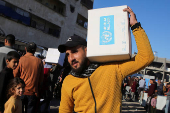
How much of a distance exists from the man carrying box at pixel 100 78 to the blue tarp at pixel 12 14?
15341 mm

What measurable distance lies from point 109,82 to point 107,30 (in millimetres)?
531

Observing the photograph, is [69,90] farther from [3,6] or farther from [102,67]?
[3,6]

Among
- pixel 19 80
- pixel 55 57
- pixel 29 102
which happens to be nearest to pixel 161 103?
pixel 55 57

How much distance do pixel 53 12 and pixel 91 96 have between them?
20003 millimetres

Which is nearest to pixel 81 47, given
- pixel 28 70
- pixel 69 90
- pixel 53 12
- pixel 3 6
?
pixel 69 90

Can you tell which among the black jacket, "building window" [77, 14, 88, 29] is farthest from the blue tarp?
the black jacket

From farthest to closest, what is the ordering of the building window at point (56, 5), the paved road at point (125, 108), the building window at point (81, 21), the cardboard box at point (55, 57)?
the building window at point (81, 21), the building window at point (56, 5), the paved road at point (125, 108), the cardboard box at point (55, 57)

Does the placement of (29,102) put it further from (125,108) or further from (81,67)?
(125,108)

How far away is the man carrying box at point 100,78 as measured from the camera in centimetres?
163

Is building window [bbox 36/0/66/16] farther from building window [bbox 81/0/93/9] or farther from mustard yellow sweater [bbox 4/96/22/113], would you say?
mustard yellow sweater [bbox 4/96/22/113]

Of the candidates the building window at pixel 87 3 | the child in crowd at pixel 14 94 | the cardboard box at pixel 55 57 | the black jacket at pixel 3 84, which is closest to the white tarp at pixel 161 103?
the cardboard box at pixel 55 57

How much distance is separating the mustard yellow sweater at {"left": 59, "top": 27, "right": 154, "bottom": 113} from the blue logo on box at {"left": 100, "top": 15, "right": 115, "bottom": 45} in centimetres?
24

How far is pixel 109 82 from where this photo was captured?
1692 mm

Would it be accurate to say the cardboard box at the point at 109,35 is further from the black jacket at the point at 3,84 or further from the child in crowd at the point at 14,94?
the black jacket at the point at 3,84
